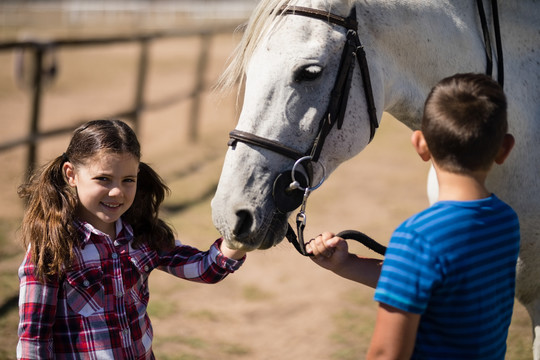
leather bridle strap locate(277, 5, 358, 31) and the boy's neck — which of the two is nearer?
the boy's neck

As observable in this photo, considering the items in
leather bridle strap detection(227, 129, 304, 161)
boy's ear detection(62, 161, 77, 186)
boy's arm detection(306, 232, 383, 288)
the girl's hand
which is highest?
leather bridle strap detection(227, 129, 304, 161)

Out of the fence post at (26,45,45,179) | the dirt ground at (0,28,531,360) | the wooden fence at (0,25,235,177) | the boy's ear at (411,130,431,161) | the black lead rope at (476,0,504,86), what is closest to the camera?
the boy's ear at (411,130,431,161)

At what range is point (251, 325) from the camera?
12.0 ft

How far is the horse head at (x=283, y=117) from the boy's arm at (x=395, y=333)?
60cm

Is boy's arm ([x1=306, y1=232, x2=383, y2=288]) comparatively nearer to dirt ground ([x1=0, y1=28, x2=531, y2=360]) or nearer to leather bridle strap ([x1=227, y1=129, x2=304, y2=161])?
leather bridle strap ([x1=227, y1=129, x2=304, y2=161])

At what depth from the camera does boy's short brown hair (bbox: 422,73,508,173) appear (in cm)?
129

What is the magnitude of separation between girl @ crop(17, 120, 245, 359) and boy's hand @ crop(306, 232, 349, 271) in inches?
11.7

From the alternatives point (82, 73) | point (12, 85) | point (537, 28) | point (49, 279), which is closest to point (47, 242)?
point (49, 279)

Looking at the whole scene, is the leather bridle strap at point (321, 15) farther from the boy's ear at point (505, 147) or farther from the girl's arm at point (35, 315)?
the girl's arm at point (35, 315)

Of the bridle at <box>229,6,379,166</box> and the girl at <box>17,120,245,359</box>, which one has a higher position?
the bridle at <box>229,6,379,166</box>

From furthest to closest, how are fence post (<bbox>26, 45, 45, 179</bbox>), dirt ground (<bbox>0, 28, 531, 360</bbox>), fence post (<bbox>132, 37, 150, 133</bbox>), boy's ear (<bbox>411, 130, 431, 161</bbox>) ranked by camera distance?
fence post (<bbox>132, 37, 150, 133</bbox>) → fence post (<bbox>26, 45, 45, 179</bbox>) → dirt ground (<bbox>0, 28, 531, 360</bbox>) → boy's ear (<bbox>411, 130, 431, 161</bbox>)

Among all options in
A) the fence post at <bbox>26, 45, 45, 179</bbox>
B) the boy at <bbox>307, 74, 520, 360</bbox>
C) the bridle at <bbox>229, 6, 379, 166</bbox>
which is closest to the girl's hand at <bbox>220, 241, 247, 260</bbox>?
the bridle at <bbox>229, 6, 379, 166</bbox>

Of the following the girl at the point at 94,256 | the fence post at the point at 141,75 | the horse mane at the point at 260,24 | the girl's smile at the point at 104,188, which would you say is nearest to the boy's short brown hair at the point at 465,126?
the horse mane at the point at 260,24

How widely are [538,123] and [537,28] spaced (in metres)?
0.40
